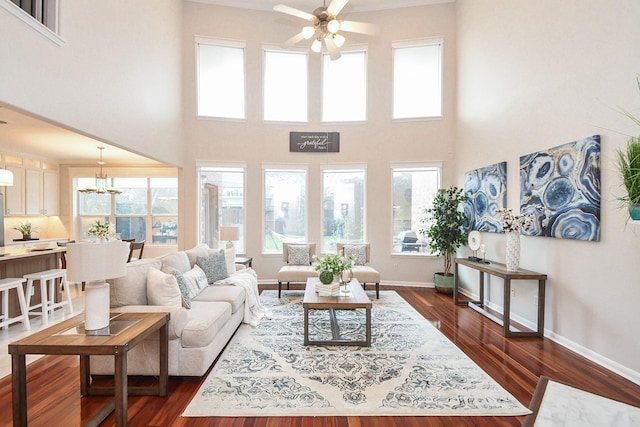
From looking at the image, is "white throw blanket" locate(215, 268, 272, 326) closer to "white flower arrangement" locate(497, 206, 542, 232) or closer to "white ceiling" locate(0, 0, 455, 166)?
"white ceiling" locate(0, 0, 455, 166)

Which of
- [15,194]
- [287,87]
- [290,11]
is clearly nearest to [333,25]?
[290,11]

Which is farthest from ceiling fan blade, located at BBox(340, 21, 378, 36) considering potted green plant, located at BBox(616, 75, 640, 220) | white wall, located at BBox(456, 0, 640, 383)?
potted green plant, located at BBox(616, 75, 640, 220)

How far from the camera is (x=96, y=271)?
206cm

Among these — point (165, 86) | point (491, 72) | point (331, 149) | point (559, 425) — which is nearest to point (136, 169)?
point (165, 86)

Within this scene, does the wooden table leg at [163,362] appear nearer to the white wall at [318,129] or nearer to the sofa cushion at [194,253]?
the sofa cushion at [194,253]

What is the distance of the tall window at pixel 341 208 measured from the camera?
665cm

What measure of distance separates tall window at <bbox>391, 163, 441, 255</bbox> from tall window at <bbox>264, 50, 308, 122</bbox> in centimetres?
245

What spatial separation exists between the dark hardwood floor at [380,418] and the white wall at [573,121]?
37 centimetres

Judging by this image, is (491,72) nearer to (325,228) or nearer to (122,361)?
(325,228)

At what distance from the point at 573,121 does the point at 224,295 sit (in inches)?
177

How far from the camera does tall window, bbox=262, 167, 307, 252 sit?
6645 millimetres

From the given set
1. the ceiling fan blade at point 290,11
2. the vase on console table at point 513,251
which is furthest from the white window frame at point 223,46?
the vase on console table at point 513,251

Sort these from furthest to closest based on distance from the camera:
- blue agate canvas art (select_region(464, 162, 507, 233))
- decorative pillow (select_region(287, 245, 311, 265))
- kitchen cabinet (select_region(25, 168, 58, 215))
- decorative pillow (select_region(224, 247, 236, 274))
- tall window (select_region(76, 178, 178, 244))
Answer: tall window (select_region(76, 178, 178, 244))
kitchen cabinet (select_region(25, 168, 58, 215))
decorative pillow (select_region(287, 245, 311, 265))
decorative pillow (select_region(224, 247, 236, 274))
blue agate canvas art (select_region(464, 162, 507, 233))

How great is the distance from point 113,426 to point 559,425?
8.66ft
